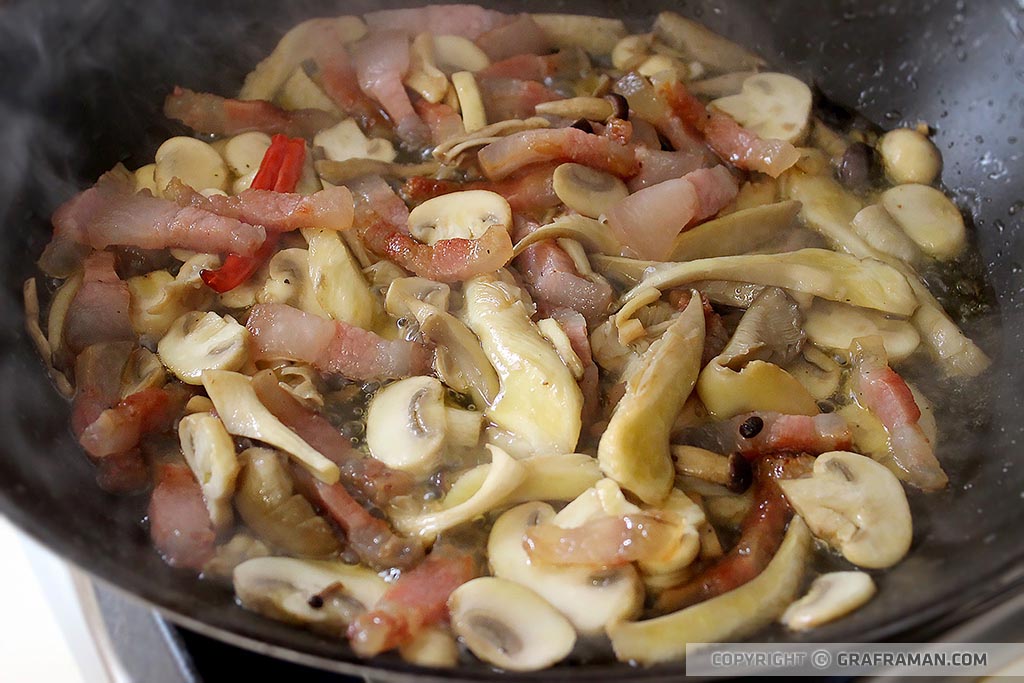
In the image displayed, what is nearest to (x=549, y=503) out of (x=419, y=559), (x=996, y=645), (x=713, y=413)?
(x=419, y=559)

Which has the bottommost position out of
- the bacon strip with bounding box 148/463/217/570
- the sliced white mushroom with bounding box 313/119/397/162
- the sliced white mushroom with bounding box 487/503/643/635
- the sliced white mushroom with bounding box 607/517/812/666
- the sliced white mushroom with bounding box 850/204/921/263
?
the sliced white mushroom with bounding box 487/503/643/635

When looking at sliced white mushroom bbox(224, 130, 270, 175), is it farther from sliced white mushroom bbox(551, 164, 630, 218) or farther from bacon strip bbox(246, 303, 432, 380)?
sliced white mushroom bbox(551, 164, 630, 218)

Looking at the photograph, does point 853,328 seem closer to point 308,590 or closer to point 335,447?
point 335,447

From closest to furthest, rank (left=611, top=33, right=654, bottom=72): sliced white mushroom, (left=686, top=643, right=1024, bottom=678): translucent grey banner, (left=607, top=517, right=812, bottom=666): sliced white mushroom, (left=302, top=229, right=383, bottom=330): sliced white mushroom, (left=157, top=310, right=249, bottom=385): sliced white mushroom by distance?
(left=686, top=643, right=1024, bottom=678): translucent grey banner → (left=607, top=517, right=812, bottom=666): sliced white mushroom → (left=157, top=310, right=249, bottom=385): sliced white mushroom → (left=302, top=229, right=383, bottom=330): sliced white mushroom → (left=611, top=33, right=654, bottom=72): sliced white mushroom

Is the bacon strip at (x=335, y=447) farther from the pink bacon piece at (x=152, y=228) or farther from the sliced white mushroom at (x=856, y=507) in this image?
the sliced white mushroom at (x=856, y=507)

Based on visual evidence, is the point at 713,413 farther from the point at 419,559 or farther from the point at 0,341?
the point at 0,341

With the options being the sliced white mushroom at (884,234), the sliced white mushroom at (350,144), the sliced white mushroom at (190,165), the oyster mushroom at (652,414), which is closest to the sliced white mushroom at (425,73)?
the sliced white mushroom at (350,144)

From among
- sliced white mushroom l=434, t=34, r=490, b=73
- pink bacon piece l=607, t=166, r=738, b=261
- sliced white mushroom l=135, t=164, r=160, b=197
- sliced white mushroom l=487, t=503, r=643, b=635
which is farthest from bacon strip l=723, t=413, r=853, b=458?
sliced white mushroom l=135, t=164, r=160, b=197
